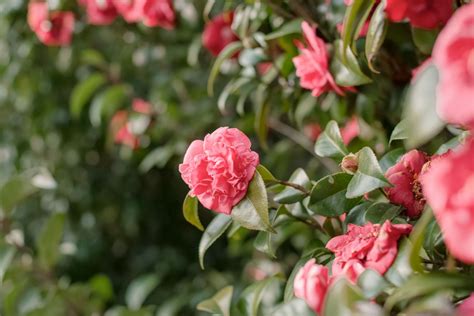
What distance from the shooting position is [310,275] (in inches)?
27.2

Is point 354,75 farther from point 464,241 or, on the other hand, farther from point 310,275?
point 464,241

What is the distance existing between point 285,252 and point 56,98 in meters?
0.80

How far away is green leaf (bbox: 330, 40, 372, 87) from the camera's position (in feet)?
3.29

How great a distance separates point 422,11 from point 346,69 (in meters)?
0.19

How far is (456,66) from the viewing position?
0.53m

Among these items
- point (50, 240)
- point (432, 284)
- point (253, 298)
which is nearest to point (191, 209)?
point (253, 298)

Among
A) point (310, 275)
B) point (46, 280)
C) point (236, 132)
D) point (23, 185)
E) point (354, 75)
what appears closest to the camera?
point (310, 275)

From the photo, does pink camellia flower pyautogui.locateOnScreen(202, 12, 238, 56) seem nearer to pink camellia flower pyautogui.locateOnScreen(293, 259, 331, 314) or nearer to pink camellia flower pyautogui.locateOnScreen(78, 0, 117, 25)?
pink camellia flower pyautogui.locateOnScreen(78, 0, 117, 25)

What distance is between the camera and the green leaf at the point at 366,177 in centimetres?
80

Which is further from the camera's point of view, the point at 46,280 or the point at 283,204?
the point at 46,280

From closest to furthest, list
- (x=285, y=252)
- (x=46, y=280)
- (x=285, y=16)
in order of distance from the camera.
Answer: (x=285, y=16), (x=46, y=280), (x=285, y=252)

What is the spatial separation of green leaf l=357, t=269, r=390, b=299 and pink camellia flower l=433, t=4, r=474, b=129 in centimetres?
19

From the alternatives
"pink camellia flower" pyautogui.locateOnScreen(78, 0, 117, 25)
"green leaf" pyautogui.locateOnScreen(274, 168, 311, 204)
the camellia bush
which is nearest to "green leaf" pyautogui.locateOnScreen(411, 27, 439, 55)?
the camellia bush

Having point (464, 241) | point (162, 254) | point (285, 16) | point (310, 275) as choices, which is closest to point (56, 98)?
point (162, 254)
